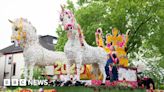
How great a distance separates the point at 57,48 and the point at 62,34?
0.89 metres

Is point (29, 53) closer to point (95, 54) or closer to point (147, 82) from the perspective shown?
point (95, 54)

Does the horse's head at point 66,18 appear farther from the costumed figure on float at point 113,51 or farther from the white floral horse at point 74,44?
the costumed figure on float at point 113,51

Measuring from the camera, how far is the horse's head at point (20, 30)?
9.12 meters

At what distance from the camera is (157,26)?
17453 mm

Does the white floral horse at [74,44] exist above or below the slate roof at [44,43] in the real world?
below

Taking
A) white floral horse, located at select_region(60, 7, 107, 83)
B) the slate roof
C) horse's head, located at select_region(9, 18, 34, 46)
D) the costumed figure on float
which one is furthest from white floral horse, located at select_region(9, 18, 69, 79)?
the slate roof

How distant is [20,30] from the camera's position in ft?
29.9

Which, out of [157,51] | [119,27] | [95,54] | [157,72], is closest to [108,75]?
[95,54]

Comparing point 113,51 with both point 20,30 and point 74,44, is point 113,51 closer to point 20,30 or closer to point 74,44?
point 74,44

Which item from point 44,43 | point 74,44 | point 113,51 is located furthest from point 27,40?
point 44,43

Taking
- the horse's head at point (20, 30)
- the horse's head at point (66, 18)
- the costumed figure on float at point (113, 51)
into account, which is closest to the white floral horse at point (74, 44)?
the horse's head at point (66, 18)

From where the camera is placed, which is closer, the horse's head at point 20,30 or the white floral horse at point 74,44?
the white floral horse at point 74,44

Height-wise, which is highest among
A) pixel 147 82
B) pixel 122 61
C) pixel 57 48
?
pixel 57 48

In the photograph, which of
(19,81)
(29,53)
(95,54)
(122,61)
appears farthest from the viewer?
(122,61)
